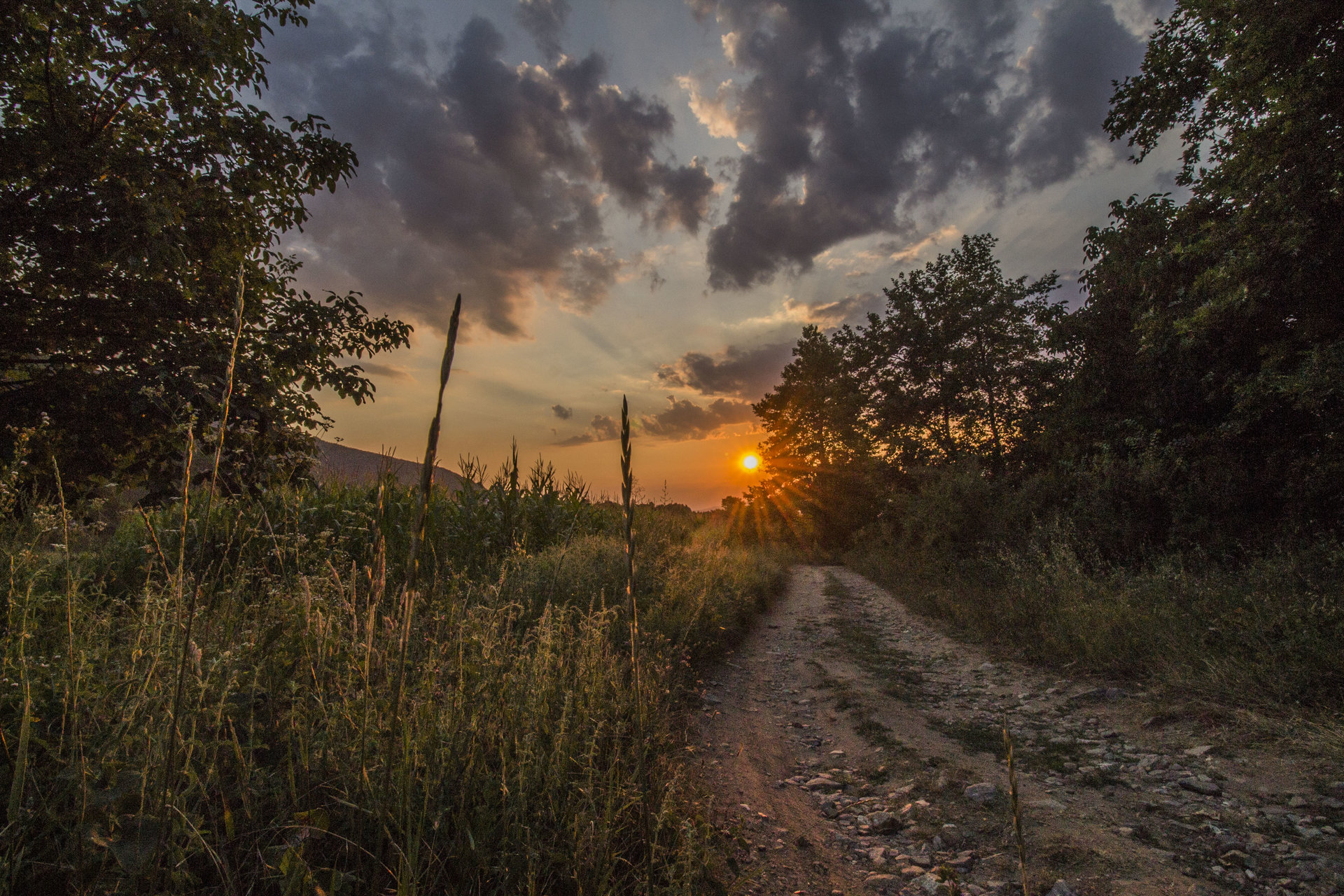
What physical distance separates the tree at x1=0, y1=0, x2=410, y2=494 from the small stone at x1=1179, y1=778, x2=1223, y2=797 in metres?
7.98

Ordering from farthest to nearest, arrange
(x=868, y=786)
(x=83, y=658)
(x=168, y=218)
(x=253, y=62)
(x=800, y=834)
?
(x=253, y=62) → (x=168, y=218) → (x=868, y=786) → (x=800, y=834) → (x=83, y=658)

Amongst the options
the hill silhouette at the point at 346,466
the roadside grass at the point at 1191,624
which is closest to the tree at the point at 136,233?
the hill silhouette at the point at 346,466

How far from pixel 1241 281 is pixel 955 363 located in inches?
646

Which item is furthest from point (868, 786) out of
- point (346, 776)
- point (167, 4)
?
point (167, 4)

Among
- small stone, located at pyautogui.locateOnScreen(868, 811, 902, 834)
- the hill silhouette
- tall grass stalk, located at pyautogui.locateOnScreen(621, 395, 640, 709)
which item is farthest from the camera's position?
the hill silhouette

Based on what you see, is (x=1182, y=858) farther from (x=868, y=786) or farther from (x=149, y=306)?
(x=149, y=306)

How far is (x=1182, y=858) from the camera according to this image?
8.85ft

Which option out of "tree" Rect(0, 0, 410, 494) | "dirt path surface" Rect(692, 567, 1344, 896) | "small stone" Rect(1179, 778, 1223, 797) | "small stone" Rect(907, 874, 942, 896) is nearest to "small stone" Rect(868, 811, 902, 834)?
"dirt path surface" Rect(692, 567, 1344, 896)

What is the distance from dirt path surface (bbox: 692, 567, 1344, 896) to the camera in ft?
8.70

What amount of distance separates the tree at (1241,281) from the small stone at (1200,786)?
6.76 m

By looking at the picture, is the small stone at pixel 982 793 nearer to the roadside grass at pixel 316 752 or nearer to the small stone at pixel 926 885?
the small stone at pixel 926 885

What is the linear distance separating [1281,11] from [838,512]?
2502 centimetres

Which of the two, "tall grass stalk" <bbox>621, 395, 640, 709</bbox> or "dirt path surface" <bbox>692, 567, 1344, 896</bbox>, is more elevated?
"tall grass stalk" <bbox>621, 395, 640, 709</bbox>

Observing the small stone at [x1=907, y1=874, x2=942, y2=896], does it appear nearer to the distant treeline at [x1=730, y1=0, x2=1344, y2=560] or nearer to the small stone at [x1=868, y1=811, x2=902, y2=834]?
the small stone at [x1=868, y1=811, x2=902, y2=834]
